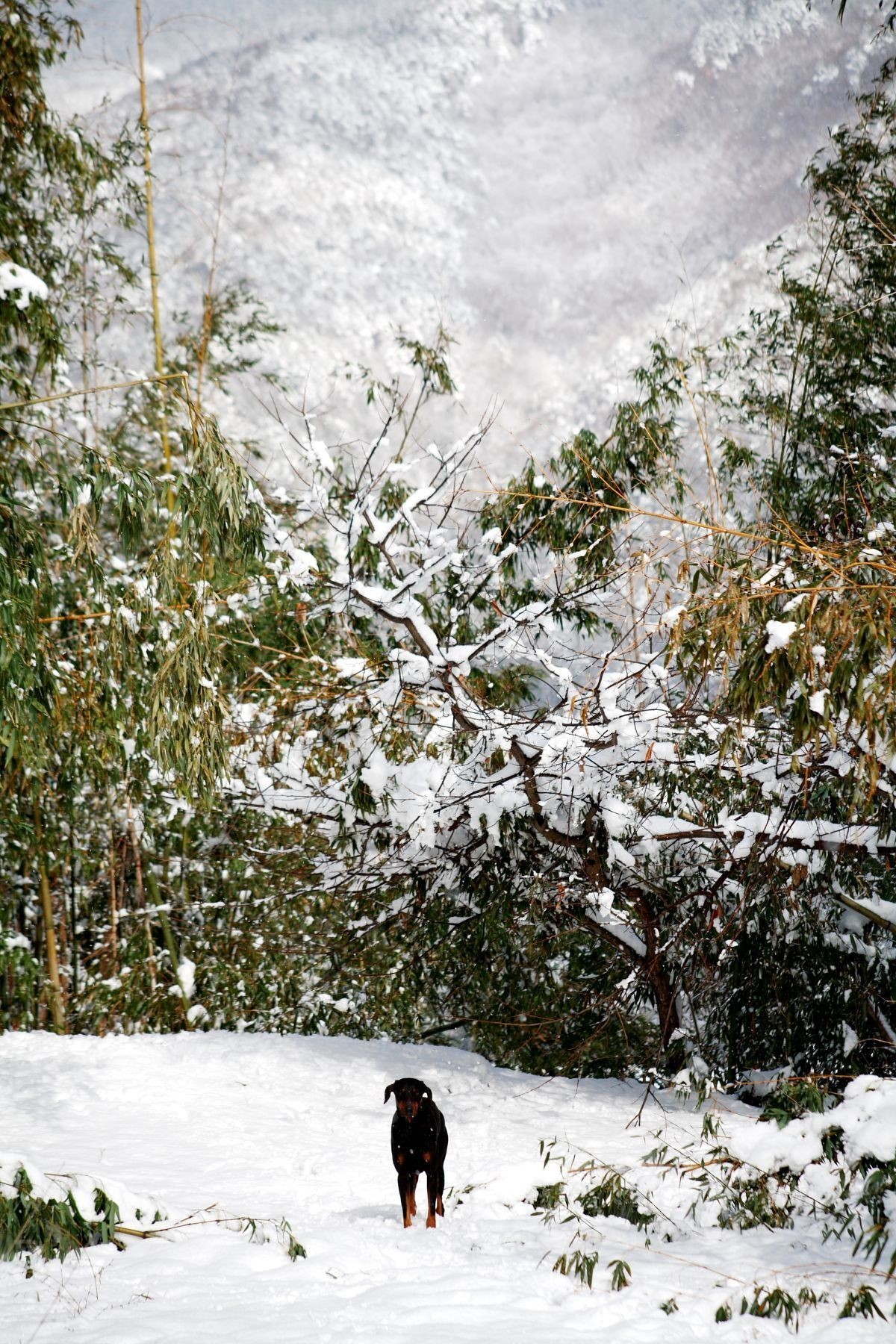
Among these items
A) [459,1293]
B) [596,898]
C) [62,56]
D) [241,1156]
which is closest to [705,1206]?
[459,1293]

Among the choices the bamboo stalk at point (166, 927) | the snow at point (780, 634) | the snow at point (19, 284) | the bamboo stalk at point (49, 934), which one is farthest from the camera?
the bamboo stalk at point (166, 927)

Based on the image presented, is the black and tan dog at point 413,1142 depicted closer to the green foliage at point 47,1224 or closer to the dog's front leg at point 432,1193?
the dog's front leg at point 432,1193

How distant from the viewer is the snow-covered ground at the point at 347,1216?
2.07 metres

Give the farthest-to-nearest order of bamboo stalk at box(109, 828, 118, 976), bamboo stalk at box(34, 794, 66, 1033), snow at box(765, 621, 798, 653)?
bamboo stalk at box(109, 828, 118, 976)
bamboo stalk at box(34, 794, 66, 1033)
snow at box(765, 621, 798, 653)

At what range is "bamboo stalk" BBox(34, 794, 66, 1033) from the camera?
5.73 metres

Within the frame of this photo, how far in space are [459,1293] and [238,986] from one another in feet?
16.0

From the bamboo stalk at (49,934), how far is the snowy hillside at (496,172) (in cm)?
1163

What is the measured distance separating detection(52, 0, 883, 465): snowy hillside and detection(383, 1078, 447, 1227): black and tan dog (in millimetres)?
13990

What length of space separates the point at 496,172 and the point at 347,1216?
815 inches

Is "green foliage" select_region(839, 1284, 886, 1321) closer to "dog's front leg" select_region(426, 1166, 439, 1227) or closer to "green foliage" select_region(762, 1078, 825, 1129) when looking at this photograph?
"green foliage" select_region(762, 1078, 825, 1129)

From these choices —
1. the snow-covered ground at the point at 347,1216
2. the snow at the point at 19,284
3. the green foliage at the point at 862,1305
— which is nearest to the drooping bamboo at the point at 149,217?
the snow at the point at 19,284

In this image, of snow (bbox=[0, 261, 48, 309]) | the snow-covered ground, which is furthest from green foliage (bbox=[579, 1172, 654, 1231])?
snow (bbox=[0, 261, 48, 309])

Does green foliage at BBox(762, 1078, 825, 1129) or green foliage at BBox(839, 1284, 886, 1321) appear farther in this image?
green foliage at BBox(762, 1078, 825, 1129)

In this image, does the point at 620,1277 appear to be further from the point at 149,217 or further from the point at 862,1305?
the point at 149,217
